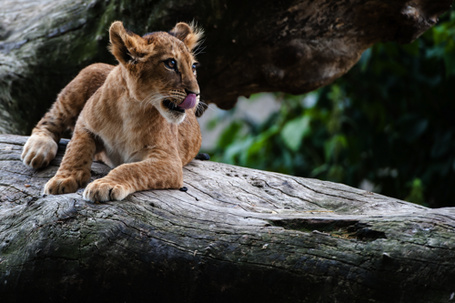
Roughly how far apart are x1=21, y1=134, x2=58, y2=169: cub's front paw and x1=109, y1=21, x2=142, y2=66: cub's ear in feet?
2.68

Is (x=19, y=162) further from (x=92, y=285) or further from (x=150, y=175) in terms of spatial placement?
(x=92, y=285)

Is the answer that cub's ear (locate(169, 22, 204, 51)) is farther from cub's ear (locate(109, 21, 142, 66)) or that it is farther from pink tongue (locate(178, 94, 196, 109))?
pink tongue (locate(178, 94, 196, 109))

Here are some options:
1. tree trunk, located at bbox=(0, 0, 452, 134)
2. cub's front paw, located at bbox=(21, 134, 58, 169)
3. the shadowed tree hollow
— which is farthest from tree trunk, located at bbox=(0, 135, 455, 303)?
tree trunk, located at bbox=(0, 0, 452, 134)

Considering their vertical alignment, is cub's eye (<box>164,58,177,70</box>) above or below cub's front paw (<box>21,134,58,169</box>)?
above

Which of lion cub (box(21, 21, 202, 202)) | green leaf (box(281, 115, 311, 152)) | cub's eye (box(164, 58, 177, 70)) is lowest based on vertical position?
lion cub (box(21, 21, 202, 202))

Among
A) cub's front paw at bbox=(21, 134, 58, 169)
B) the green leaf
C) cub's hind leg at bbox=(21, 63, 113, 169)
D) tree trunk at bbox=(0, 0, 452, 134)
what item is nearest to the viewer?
cub's front paw at bbox=(21, 134, 58, 169)

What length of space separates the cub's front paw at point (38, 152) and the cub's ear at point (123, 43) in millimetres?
816

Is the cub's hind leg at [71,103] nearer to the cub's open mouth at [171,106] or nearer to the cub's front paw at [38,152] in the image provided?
the cub's front paw at [38,152]

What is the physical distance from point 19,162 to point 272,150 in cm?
475

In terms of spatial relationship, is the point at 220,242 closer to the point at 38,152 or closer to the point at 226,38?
the point at 38,152

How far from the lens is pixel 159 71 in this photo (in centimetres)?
357

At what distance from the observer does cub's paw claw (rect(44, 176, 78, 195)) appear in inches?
131

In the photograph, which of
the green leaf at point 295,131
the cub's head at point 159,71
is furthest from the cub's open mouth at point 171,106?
the green leaf at point 295,131

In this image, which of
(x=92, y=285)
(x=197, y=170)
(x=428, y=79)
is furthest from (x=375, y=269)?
(x=428, y=79)
